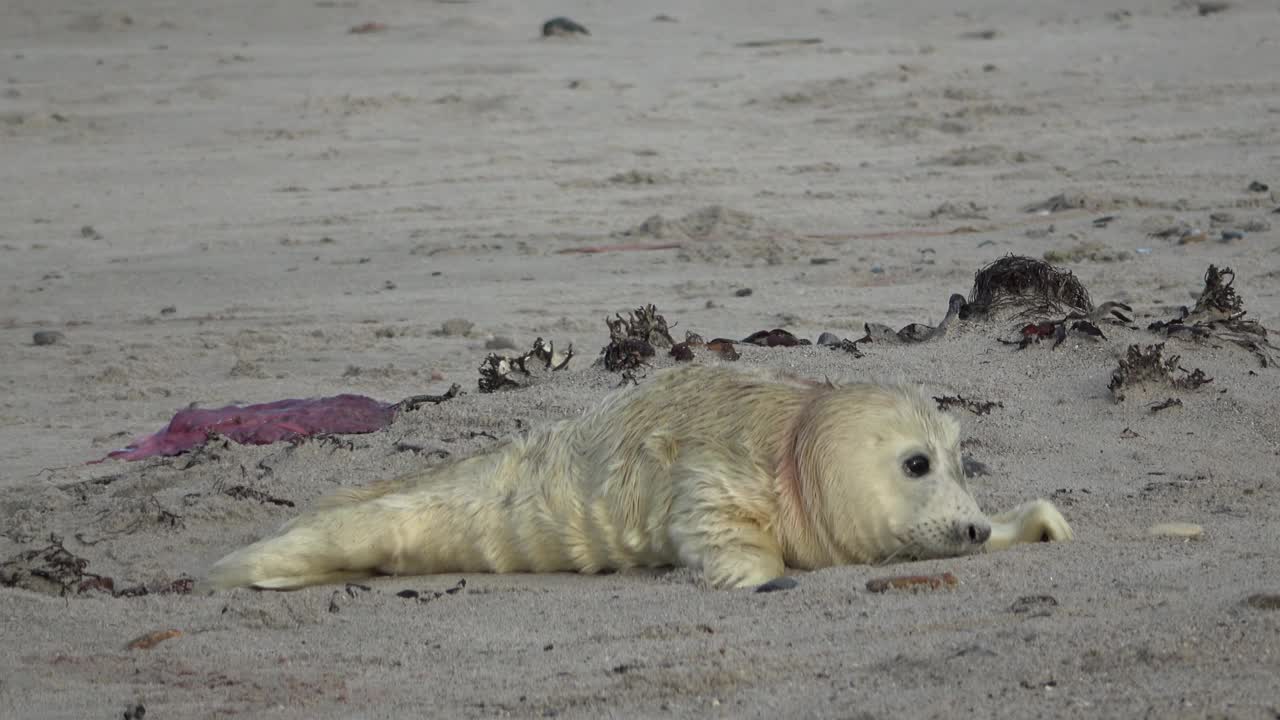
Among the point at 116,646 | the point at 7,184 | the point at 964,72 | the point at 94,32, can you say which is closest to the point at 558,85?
the point at 964,72

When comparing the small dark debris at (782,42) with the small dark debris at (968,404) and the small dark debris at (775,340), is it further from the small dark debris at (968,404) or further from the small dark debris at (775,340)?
the small dark debris at (968,404)

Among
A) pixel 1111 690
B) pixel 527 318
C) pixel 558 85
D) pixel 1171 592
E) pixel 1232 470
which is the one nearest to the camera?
pixel 1111 690

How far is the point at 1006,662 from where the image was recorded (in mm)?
3318

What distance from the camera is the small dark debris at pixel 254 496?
5.48 m

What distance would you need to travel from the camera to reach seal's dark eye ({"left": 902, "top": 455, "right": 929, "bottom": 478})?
4.44 metres

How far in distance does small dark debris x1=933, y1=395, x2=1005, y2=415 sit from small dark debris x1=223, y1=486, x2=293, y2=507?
2.28 meters

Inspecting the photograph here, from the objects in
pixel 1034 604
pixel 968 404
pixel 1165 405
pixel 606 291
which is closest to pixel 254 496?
pixel 968 404

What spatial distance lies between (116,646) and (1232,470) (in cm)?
343

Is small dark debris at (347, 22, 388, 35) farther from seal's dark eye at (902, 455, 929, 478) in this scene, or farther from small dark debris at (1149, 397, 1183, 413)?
seal's dark eye at (902, 455, 929, 478)

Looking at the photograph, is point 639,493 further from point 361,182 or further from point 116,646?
point 361,182

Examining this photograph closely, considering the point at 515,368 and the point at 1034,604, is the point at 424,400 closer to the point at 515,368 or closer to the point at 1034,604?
the point at 515,368

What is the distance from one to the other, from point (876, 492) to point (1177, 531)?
85 cm

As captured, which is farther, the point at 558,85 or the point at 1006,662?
the point at 558,85

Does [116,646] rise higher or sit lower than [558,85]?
lower
